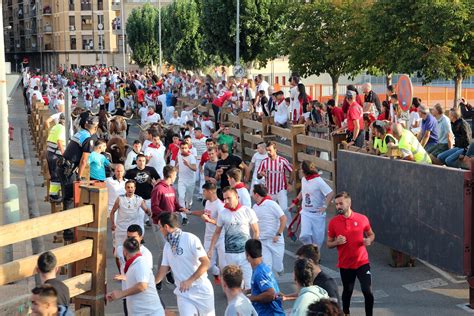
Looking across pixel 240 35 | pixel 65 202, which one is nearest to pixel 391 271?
pixel 65 202

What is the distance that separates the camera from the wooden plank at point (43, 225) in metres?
8.02

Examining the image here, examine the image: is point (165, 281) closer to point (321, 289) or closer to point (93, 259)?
point (93, 259)

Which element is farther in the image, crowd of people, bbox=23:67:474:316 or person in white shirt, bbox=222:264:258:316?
crowd of people, bbox=23:67:474:316

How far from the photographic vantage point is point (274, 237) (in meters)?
11.9

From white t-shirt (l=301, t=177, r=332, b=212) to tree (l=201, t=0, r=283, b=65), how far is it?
31.2m

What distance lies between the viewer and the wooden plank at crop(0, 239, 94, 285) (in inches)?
315

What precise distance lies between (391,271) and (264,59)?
2867 cm

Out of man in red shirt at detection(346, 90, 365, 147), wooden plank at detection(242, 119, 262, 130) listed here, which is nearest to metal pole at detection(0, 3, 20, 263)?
man in red shirt at detection(346, 90, 365, 147)

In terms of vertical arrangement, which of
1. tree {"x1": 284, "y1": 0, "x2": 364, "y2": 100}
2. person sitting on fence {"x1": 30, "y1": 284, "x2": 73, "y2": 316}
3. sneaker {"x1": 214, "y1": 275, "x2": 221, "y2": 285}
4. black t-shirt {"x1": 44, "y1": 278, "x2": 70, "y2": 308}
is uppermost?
tree {"x1": 284, "y1": 0, "x2": 364, "y2": 100}

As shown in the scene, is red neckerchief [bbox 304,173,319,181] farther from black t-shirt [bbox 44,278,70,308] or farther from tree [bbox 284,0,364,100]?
tree [bbox 284,0,364,100]

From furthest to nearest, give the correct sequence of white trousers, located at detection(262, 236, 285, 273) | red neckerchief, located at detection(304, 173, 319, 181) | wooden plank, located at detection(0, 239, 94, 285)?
red neckerchief, located at detection(304, 173, 319, 181), white trousers, located at detection(262, 236, 285, 273), wooden plank, located at detection(0, 239, 94, 285)

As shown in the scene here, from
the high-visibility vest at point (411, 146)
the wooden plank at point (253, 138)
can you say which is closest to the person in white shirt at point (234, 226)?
the high-visibility vest at point (411, 146)

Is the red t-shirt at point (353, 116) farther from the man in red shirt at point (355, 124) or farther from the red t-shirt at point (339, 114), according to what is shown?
the red t-shirt at point (339, 114)

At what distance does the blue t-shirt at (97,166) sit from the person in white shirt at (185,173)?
2.33 meters
